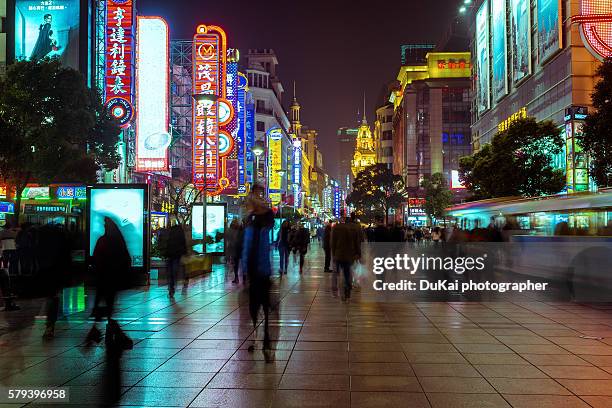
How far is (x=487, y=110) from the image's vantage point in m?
69.2

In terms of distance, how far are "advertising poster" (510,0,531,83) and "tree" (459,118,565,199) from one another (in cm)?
1516

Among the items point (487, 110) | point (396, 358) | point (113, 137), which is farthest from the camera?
point (487, 110)

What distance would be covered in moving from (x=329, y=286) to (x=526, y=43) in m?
43.5

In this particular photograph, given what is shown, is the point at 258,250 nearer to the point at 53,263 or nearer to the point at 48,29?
the point at 53,263

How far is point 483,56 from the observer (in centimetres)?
7181

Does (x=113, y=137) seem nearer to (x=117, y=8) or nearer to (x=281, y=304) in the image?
(x=117, y=8)

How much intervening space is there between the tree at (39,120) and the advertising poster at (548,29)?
111ft

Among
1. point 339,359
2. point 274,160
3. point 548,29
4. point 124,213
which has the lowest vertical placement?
point 339,359

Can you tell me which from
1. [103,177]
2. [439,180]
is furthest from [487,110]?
[103,177]

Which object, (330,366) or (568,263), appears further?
(568,263)

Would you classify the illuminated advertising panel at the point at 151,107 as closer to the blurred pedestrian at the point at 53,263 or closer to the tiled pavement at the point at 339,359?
the tiled pavement at the point at 339,359

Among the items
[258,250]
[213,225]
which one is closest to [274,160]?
[213,225]

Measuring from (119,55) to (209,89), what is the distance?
18.2ft

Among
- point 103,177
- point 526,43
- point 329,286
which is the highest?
point 526,43
